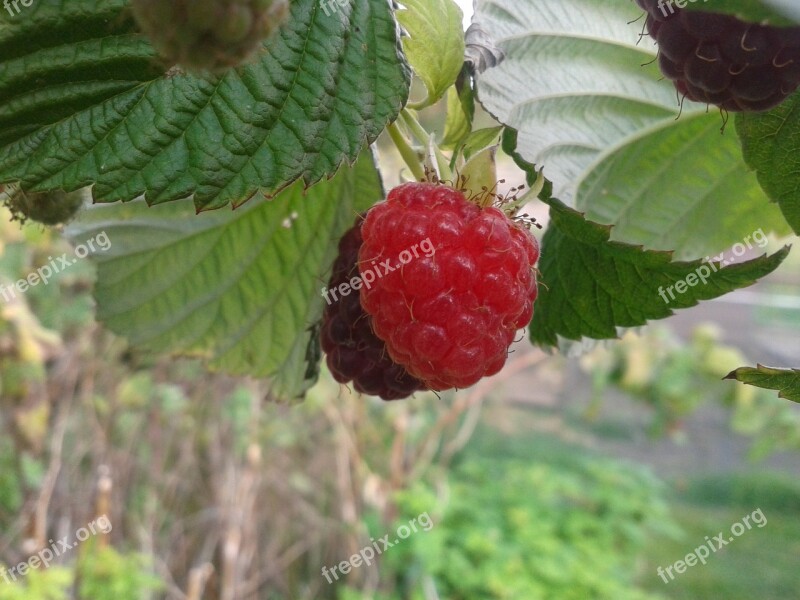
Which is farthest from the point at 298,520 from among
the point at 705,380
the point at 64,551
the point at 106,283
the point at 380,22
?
the point at 380,22

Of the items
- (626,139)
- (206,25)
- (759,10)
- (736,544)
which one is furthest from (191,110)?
(736,544)

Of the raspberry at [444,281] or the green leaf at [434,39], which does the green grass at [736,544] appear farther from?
the green leaf at [434,39]

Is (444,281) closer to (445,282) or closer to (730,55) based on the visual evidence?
(445,282)

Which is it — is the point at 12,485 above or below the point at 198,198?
below

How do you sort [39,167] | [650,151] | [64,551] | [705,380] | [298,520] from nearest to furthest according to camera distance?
[39,167], [650,151], [64,551], [298,520], [705,380]

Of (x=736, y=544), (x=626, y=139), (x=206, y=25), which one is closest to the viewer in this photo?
(x=206, y=25)

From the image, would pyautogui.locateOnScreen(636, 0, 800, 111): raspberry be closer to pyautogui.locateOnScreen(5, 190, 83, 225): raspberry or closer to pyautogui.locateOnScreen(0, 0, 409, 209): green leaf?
pyautogui.locateOnScreen(0, 0, 409, 209): green leaf

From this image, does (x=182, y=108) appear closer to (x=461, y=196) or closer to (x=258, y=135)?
(x=258, y=135)
